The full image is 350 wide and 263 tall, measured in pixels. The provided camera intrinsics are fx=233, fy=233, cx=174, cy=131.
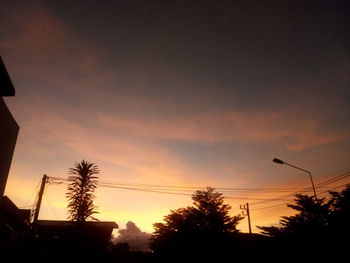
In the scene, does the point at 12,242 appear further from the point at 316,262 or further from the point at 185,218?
the point at 316,262

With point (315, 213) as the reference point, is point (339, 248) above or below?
below

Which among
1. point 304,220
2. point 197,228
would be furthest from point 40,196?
point 304,220

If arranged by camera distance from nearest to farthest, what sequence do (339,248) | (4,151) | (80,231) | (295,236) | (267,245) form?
(4,151) < (339,248) < (295,236) < (267,245) < (80,231)

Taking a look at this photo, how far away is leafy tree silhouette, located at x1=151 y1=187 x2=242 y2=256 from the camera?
15.1 metres

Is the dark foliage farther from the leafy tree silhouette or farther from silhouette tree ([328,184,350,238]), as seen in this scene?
the leafy tree silhouette

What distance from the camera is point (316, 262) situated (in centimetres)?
966

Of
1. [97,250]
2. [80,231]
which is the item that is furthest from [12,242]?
[97,250]

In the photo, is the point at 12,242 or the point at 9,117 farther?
the point at 12,242

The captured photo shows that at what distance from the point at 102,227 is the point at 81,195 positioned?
9.33 metres

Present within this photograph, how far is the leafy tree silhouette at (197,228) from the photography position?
15.1m

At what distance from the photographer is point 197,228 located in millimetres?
16281

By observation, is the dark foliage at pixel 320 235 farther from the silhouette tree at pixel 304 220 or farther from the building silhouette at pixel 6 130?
the building silhouette at pixel 6 130

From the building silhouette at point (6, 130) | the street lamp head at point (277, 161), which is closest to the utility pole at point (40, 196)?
the building silhouette at point (6, 130)

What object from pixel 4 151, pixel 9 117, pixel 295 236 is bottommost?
pixel 295 236
